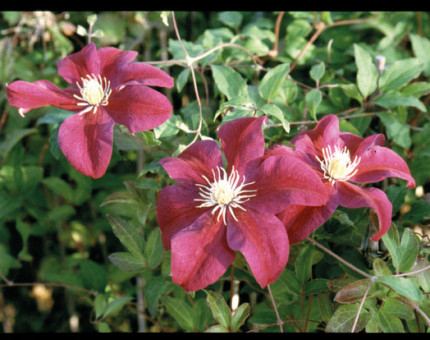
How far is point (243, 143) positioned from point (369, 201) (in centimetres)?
18

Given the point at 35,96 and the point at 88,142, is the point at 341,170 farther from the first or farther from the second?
the point at 35,96

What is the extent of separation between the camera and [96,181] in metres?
1.23

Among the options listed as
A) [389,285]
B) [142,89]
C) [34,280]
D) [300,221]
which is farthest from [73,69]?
[34,280]

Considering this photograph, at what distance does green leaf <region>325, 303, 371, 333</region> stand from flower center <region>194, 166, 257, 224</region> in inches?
7.7

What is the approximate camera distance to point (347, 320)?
66cm

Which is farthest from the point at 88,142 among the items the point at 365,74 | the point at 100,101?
the point at 365,74

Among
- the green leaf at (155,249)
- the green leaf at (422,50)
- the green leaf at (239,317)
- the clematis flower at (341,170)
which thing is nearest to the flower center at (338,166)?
the clematis flower at (341,170)

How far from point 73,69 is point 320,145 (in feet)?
1.45

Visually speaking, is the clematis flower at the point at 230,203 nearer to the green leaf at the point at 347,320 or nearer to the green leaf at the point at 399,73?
the green leaf at the point at 347,320

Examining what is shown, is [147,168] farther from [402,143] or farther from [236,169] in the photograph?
[402,143]

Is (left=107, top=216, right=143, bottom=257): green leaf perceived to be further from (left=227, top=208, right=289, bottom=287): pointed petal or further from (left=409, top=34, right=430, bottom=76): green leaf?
(left=409, top=34, right=430, bottom=76): green leaf

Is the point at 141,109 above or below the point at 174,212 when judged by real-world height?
above

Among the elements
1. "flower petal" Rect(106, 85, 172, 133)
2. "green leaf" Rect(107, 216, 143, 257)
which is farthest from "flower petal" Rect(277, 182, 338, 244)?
"green leaf" Rect(107, 216, 143, 257)

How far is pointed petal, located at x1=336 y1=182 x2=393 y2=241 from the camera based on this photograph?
607 millimetres
